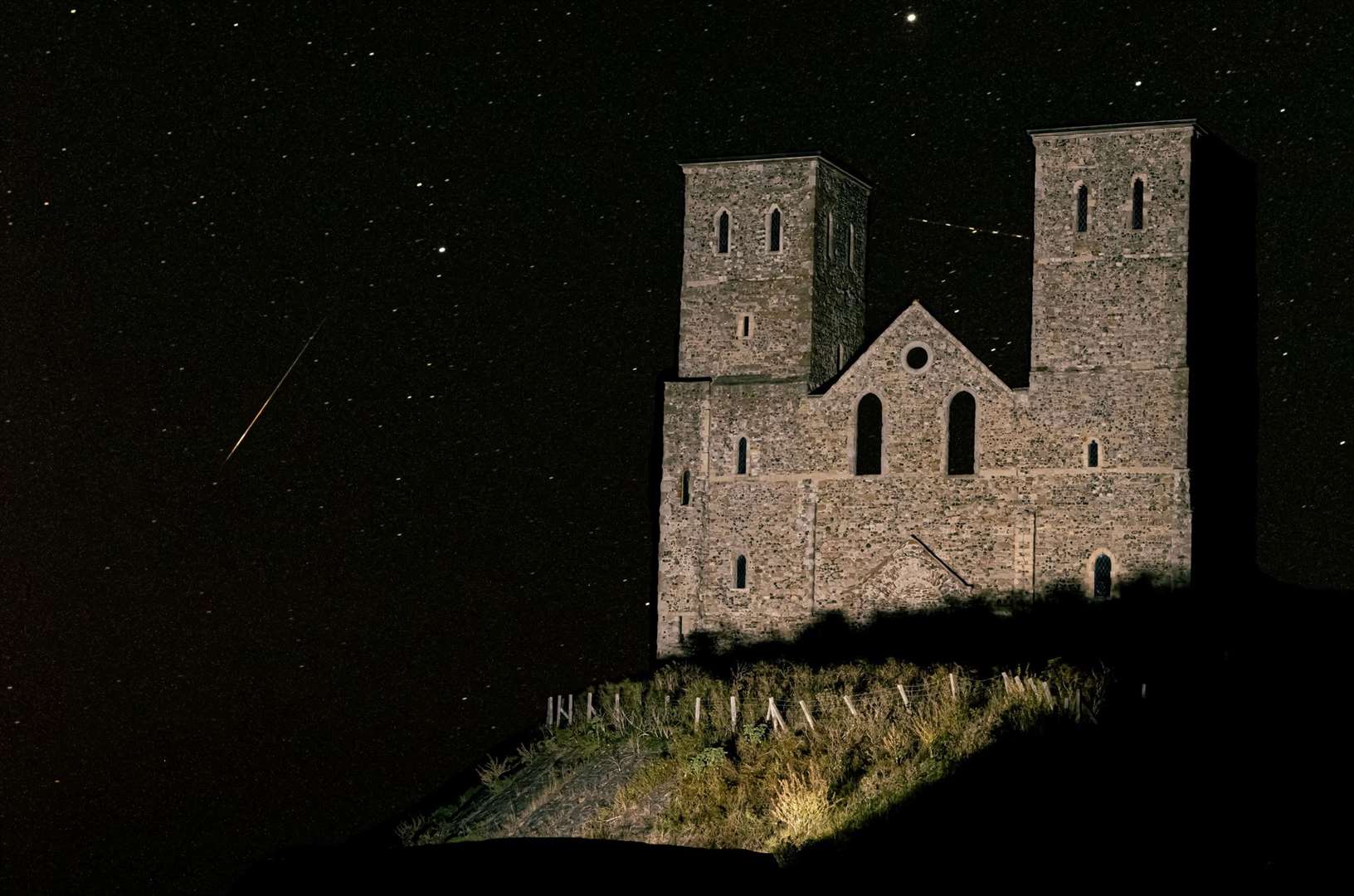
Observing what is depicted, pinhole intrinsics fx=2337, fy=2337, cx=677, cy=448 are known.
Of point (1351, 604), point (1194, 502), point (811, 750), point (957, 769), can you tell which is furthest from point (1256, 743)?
point (1351, 604)

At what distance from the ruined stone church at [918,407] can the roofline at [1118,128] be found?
0.15 ft

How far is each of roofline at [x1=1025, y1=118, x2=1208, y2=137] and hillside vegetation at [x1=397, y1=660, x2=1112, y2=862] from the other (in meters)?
10.4

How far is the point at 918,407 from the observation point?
42.3m

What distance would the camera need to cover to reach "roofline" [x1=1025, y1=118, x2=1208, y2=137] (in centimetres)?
4062

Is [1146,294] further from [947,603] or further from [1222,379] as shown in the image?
[947,603]

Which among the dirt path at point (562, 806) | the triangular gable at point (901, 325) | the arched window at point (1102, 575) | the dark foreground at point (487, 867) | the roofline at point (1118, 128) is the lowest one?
the dirt path at point (562, 806)

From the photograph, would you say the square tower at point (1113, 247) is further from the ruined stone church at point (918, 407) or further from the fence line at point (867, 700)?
the fence line at point (867, 700)

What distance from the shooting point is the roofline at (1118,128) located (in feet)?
133

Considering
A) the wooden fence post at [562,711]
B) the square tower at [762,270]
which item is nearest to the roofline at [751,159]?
the square tower at [762,270]

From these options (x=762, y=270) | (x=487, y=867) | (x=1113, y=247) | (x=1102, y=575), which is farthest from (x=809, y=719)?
(x=487, y=867)

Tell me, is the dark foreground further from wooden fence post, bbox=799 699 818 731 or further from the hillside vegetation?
wooden fence post, bbox=799 699 818 731

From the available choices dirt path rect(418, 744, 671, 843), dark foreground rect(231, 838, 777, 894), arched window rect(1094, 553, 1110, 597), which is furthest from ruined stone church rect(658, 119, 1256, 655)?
dark foreground rect(231, 838, 777, 894)

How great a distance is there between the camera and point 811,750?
30250 mm

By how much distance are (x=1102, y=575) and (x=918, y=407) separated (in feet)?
15.3
